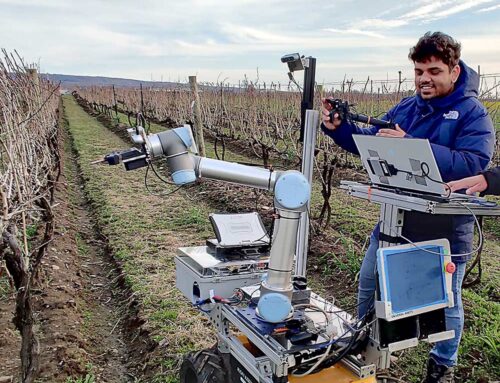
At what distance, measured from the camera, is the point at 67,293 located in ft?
14.8

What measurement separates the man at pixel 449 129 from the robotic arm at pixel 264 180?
47 centimetres

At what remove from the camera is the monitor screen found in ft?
6.28

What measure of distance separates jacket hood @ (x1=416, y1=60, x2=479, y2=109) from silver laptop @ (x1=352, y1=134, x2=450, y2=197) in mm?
504

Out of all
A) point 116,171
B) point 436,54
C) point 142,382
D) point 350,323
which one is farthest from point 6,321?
point 116,171

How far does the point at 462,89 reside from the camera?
2359 mm

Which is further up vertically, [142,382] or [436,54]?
[436,54]

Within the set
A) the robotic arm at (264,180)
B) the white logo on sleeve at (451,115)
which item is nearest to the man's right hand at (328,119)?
the white logo on sleeve at (451,115)

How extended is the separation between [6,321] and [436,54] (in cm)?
355

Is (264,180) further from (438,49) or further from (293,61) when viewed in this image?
(438,49)

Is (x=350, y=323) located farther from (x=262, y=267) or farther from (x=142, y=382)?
(x=142, y=382)

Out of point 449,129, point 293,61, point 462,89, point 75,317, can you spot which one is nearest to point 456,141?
point 449,129

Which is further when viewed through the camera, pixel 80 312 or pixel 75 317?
pixel 80 312

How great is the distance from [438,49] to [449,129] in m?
0.36

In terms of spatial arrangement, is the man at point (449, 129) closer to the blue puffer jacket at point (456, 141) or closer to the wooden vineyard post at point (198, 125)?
the blue puffer jacket at point (456, 141)
